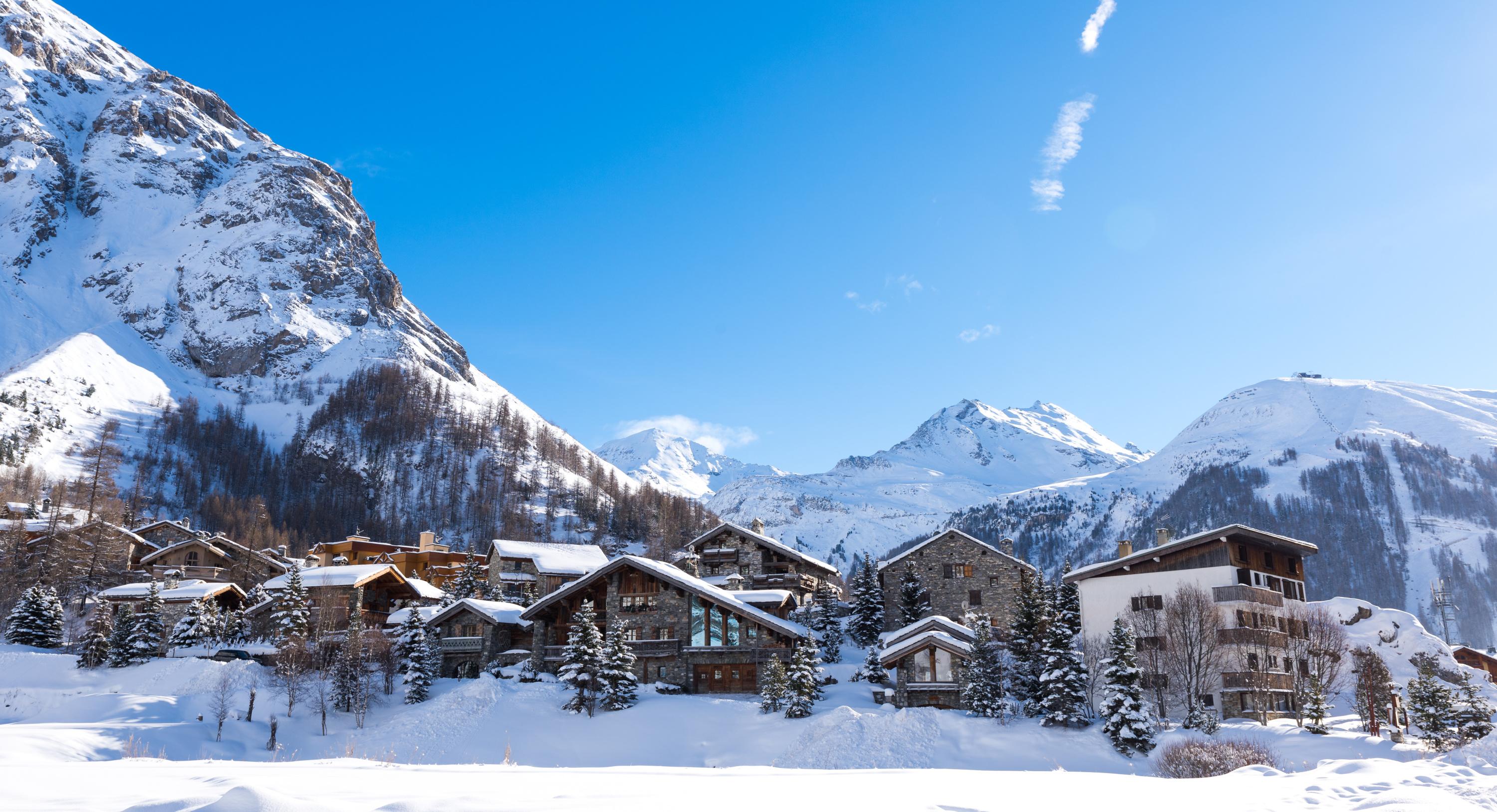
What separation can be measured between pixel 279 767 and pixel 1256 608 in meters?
44.2

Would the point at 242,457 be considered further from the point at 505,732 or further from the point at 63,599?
the point at 505,732

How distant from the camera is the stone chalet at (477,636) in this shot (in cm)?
5275

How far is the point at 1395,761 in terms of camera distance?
87.6ft

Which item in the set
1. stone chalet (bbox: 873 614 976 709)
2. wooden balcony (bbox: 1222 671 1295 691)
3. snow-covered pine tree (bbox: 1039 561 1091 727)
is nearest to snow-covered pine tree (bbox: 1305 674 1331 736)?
wooden balcony (bbox: 1222 671 1295 691)

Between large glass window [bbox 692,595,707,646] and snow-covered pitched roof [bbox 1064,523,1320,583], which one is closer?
snow-covered pitched roof [bbox 1064,523,1320,583]

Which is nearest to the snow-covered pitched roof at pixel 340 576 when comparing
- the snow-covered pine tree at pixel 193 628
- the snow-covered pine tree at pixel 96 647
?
the snow-covered pine tree at pixel 193 628

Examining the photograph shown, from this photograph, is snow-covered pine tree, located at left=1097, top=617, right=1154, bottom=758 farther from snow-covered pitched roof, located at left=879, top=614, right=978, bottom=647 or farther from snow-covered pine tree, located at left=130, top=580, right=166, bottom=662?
snow-covered pine tree, located at left=130, top=580, right=166, bottom=662

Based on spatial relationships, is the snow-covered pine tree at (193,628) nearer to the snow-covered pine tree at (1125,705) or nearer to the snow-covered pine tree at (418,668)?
the snow-covered pine tree at (418,668)

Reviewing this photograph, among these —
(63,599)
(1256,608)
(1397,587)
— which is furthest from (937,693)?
(1397,587)

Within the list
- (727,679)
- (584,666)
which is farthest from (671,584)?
(584,666)

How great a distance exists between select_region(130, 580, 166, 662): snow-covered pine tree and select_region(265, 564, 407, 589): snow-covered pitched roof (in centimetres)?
843

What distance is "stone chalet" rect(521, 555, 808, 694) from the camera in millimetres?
49031

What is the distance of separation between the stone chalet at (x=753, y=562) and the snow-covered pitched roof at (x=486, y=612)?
1944cm

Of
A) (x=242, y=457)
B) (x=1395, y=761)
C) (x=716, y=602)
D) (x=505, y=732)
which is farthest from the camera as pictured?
(x=242, y=457)
